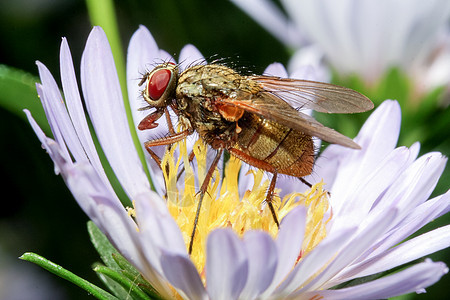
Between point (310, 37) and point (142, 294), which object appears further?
point (310, 37)

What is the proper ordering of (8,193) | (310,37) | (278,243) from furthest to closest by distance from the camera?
1. (310,37)
2. (8,193)
3. (278,243)

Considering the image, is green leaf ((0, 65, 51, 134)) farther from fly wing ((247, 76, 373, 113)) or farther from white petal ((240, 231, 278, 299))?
white petal ((240, 231, 278, 299))

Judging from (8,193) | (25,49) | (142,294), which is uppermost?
(25,49)

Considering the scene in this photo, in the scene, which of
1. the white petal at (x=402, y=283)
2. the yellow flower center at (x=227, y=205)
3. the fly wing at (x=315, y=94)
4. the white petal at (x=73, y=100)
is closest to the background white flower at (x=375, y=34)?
the fly wing at (x=315, y=94)

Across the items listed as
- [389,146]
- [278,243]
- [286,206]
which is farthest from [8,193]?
[278,243]

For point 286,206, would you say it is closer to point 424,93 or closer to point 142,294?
point 142,294

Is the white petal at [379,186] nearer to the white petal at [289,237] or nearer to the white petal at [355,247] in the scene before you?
the white petal at [355,247]
